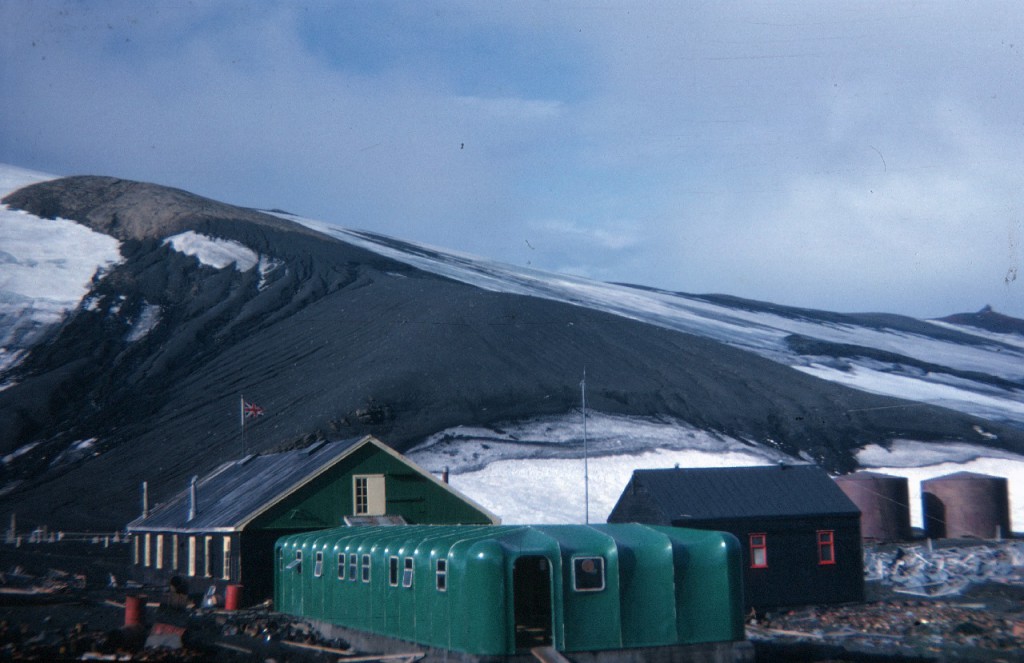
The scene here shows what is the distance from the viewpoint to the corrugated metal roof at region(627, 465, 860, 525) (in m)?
35.7

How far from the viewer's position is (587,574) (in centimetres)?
2122

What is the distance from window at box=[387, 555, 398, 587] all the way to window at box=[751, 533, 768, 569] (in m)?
15.1

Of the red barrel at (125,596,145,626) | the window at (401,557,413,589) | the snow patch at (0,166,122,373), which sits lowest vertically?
the red barrel at (125,596,145,626)

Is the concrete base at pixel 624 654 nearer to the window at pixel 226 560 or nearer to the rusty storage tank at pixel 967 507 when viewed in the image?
the window at pixel 226 560

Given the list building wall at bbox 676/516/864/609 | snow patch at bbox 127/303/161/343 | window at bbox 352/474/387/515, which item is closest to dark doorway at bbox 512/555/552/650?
building wall at bbox 676/516/864/609

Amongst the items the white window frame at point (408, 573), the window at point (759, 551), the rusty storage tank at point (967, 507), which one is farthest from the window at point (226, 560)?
the rusty storage tank at point (967, 507)

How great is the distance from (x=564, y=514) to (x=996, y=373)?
251ft

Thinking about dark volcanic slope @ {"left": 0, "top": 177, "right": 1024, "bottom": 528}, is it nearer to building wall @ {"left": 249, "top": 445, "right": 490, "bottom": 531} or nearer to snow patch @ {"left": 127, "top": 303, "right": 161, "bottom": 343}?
snow patch @ {"left": 127, "top": 303, "right": 161, "bottom": 343}

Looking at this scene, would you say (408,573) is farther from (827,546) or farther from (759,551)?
(827,546)

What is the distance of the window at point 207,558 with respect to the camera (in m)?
35.9

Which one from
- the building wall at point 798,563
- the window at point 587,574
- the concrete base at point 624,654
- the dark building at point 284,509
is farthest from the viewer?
the building wall at point 798,563

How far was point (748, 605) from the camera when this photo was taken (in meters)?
34.6

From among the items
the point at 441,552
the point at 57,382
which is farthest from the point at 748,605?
the point at 57,382

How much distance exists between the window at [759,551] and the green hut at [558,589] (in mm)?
12707
